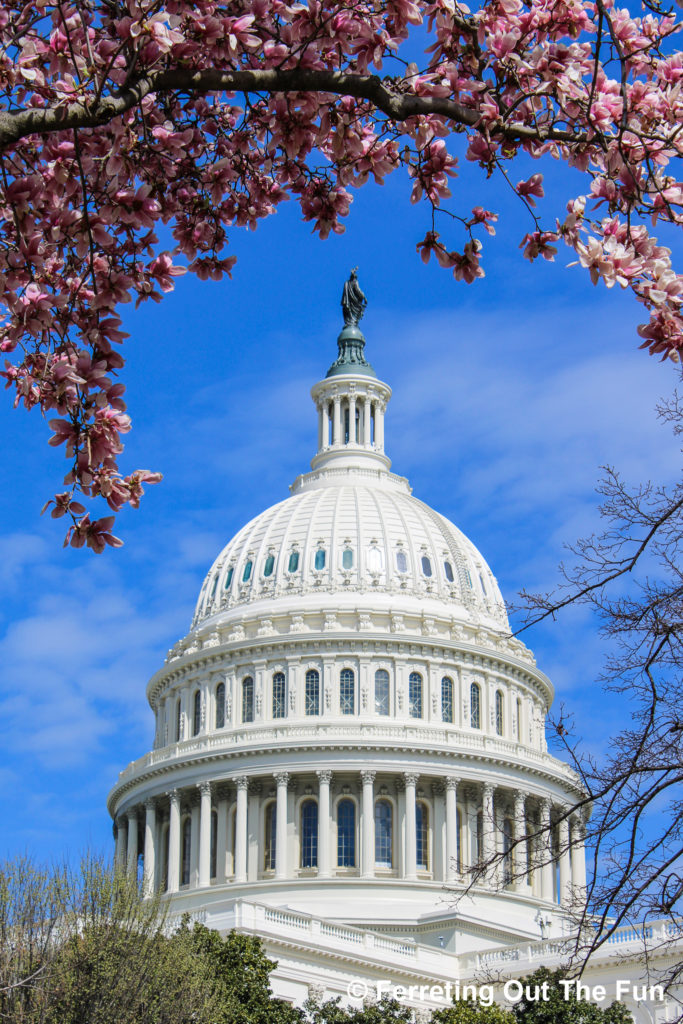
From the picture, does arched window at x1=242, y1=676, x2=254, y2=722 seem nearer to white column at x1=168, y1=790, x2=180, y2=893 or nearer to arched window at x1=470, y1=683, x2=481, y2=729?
white column at x1=168, y1=790, x2=180, y2=893

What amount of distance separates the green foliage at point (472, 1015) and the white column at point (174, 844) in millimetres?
45373

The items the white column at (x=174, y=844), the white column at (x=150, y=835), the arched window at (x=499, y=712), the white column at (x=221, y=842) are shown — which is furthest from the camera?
the arched window at (x=499, y=712)

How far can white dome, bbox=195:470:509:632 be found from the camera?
333 feet

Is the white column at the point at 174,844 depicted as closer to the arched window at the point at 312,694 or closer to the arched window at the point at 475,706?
the arched window at the point at 312,694

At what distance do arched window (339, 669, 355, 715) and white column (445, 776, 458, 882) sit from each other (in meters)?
7.48

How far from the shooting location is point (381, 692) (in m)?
96.6


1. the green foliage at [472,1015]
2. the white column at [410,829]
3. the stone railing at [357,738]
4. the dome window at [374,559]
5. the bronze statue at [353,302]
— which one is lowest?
the green foliage at [472,1015]

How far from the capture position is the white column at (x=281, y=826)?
90.7 m

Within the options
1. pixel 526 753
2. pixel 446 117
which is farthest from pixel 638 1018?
pixel 446 117

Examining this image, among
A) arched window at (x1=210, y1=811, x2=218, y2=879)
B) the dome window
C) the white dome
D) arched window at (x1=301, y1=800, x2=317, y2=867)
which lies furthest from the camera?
the dome window

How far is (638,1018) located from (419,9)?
56669mm

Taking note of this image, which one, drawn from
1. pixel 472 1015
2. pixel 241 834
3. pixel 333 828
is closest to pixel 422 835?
pixel 333 828

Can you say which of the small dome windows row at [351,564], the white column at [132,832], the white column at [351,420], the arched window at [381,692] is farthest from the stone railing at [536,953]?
the white column at [351,420]

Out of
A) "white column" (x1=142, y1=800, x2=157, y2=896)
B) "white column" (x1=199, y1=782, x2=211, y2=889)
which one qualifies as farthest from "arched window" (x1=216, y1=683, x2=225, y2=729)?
"white column" (x1=142, y1=800, x2=157, y2=896)
